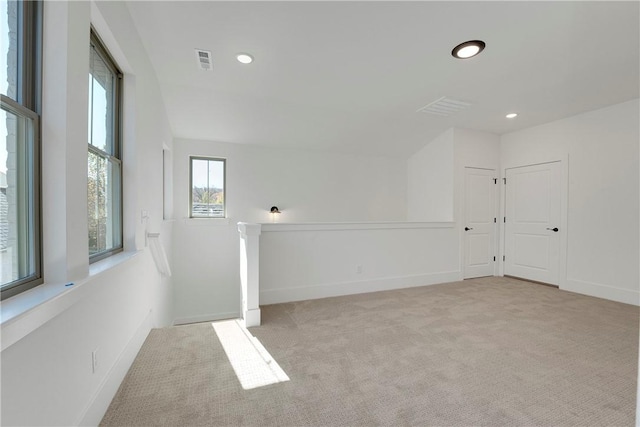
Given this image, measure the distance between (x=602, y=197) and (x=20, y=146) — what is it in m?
5.84

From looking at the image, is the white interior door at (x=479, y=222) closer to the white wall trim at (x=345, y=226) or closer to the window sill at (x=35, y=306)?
the white wall trim at (x=345, y=226)

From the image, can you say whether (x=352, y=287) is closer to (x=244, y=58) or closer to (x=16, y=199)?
(x=244, y=58)

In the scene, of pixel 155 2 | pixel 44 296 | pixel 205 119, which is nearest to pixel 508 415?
pixel 44 296

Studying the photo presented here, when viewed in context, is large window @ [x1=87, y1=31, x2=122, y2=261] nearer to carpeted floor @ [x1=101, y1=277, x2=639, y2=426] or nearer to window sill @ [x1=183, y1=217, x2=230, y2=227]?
carpeted floor @ [x1=101, y1=277, x2=639, y2=426]

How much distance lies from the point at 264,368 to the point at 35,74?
2.13 m

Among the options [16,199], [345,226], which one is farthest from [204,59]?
[345,226]

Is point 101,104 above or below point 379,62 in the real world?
below

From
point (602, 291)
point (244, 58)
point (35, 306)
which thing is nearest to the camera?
point (35, 306)

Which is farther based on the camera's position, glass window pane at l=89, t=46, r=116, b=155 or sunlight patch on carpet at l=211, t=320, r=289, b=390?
sunlight patch on carpet at l=211, t=320, r=289, b=390

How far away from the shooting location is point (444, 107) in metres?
3.99

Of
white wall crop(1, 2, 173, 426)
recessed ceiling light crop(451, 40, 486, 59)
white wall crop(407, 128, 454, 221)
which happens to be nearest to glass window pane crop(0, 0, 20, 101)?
white wall crop(1, 2, 173, 426)

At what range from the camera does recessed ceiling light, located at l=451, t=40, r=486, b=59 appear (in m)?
2.61

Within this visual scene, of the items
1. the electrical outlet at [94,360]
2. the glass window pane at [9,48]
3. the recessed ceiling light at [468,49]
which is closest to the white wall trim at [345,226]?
the electrical outlet at [94,360]

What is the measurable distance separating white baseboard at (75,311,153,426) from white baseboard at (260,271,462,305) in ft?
4.70
